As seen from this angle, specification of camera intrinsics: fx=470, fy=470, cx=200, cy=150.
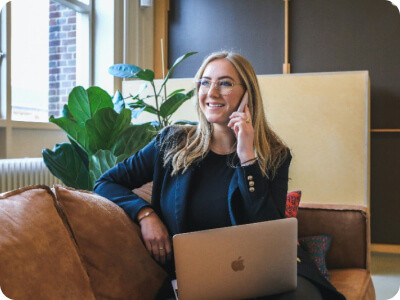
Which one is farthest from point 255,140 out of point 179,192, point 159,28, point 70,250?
point 159,28

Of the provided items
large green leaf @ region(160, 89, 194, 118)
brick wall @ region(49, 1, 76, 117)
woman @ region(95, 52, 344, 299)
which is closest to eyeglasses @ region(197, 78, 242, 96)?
woman @ region(95, 52, 344, 299)

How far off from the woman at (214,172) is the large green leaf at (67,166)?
865 mm

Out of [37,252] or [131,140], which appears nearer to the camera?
[37,252]

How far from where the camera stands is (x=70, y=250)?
1.19 metres

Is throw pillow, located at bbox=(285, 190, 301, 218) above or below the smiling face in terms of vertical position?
below

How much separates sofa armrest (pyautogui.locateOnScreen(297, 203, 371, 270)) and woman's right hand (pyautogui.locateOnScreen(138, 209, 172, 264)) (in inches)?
35.2

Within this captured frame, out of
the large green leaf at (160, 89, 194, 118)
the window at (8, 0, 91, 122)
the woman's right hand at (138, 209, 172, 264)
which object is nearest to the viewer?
the woman's right hand at (138, 209, 172, 264)

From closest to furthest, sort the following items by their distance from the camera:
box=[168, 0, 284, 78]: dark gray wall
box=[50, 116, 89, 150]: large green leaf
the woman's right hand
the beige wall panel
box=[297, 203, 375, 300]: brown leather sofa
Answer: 1. the woman's right hand
2. box=[297, 203, 375, 300]: brown leather sofa
3. box=[50, 116, 89, 150]: large green leaf
4. the beige wall panel
5. box=[168, 0, 284, 78]: dark gray wall

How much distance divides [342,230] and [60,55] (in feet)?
9.58

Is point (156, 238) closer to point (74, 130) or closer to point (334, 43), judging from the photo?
point (74, 130)

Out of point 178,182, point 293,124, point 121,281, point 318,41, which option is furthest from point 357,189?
point 121,281

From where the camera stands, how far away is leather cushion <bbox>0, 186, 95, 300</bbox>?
1.02 metres

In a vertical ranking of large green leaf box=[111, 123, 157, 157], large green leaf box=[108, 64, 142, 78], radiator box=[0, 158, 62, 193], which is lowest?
radiator box=[0, 158, 62, 193]

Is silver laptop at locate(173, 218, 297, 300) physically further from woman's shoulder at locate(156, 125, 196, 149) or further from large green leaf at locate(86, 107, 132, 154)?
large green leaf at locate(86, 107, 132, 154)
